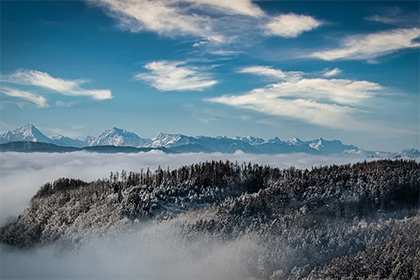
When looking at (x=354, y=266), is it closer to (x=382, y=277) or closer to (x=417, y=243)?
(x=382, y=277)

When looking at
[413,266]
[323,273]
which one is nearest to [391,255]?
[413,266]

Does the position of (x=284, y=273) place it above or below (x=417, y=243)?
below

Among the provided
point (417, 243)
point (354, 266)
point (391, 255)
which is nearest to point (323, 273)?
point (354, 266)

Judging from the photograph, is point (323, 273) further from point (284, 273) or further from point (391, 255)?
point (391, 255)

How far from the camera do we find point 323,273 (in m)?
184

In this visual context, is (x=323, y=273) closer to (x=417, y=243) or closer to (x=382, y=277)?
(x=382, y=277)

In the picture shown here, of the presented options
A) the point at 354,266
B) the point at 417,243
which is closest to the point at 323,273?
the point at 354,266

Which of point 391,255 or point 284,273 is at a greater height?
point 391,255

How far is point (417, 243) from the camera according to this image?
200 meters

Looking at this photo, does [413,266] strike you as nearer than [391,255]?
Yes

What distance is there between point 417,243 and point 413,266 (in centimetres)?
2236

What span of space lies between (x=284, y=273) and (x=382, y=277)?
44055 mm

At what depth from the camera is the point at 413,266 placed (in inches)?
7116

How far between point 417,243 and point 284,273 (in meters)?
64.7
